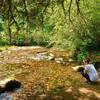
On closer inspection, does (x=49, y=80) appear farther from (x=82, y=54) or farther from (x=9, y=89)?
(x=82, y=54)

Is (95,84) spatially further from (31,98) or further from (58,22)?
(58,22)

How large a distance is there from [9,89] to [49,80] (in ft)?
8.19

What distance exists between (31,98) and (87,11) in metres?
11.0

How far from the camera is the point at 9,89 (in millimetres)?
15867

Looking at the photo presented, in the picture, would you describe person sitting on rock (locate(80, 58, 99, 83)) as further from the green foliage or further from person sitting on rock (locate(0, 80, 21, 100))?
the green foliage

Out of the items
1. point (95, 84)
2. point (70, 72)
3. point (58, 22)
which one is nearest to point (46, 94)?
point (95, 84)

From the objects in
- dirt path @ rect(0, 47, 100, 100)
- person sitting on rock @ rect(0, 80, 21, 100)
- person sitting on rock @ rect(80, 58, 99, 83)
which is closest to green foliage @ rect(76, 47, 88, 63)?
dirt path @ rect(0, 47, 100, 100)

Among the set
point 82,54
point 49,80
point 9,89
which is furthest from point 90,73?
point 82,54

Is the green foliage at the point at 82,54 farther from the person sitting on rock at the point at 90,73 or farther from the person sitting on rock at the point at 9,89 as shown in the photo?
the person sitting on rock at the point at 9,89

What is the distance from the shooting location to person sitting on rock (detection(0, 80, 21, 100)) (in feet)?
48.1

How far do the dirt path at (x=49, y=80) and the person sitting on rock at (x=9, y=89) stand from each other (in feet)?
1.22

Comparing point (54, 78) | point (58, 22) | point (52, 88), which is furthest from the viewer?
point (58, 22)

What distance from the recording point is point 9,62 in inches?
987

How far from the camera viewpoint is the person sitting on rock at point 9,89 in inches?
578
